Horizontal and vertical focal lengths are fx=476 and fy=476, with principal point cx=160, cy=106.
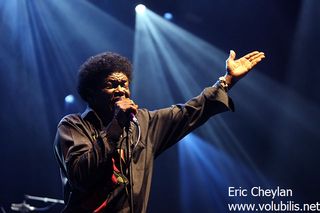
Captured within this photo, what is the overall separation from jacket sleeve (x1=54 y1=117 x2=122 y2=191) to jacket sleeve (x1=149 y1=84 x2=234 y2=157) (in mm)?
420

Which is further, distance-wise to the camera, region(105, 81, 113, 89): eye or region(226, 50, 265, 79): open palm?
region(226, 50, 265, 79): open palm

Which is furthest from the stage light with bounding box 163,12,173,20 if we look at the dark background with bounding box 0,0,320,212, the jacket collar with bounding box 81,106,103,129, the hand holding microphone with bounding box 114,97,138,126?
the hand holding microphone with bounding box 114,97,138,126

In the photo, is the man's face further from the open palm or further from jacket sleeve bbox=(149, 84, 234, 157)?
the open palm

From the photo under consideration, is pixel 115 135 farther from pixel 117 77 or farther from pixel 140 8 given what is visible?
pixel 140 8

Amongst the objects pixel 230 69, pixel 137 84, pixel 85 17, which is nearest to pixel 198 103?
pixel 230 69

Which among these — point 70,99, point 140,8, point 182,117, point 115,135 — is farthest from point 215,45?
point 115,135

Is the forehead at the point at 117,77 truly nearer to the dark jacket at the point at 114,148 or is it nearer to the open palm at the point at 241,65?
the dark jacket at the point at 114,148

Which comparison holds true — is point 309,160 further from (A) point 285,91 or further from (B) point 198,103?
(B) point 198,103

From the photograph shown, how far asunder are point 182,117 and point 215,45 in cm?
349

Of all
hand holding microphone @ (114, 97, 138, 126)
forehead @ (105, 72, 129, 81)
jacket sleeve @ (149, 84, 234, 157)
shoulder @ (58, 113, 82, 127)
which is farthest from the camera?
jacket sleeve @ (149, 84, 234, 157)

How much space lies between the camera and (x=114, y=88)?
2.16 meters

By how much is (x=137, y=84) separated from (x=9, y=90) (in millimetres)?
1600

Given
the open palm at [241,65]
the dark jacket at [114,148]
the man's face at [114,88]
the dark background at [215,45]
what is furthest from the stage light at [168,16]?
the man's face at [114,88]

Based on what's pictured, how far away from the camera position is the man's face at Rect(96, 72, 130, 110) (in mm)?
2109
